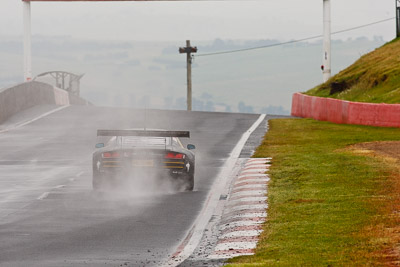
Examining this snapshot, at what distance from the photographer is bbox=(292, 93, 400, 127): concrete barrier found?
115 ft

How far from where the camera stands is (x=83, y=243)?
13.5 m

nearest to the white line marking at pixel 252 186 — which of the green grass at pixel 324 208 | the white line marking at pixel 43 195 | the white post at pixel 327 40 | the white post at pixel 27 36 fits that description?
the green grass at pixel 324 208

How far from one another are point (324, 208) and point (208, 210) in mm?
2528

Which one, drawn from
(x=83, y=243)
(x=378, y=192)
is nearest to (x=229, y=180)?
(x=378, y=192)

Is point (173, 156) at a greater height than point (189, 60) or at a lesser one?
lesser

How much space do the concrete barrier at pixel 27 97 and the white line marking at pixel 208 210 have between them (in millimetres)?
14987

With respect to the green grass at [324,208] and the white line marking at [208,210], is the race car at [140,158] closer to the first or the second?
the white line marking at [208,210]

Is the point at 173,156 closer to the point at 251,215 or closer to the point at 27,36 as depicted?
the point at 251,215

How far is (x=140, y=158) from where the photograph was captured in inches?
738

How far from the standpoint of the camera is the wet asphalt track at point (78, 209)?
504 inches

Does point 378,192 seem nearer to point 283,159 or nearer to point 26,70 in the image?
point 283,159

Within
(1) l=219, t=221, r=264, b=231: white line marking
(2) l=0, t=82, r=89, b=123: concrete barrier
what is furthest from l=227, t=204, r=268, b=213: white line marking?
(2) l=0, t=82, r=89, b=123: concrete barrier

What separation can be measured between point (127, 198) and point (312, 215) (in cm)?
Answer: 463

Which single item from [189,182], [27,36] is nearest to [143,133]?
[189,182]
